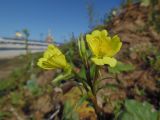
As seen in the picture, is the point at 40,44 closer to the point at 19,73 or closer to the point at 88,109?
the point at 19,73

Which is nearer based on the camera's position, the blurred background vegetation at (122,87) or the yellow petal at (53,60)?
the yellow petal at (53,60)

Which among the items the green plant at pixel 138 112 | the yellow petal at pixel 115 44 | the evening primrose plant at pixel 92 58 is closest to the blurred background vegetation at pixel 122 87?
the green plant at pixel 138 112

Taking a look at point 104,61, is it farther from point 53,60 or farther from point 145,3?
point 145,3

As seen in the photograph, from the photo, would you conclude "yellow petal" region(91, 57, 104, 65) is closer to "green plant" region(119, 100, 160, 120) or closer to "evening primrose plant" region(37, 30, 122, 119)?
"evening primrose plant" region(37, 30, 122, 119)

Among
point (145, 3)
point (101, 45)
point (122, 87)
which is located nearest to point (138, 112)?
point (101, 45)

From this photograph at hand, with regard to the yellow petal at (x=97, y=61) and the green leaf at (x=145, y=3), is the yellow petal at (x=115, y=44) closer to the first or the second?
the yellow petal at (x=97, y=61)

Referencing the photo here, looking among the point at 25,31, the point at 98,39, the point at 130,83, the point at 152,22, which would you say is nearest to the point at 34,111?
the point at 130,83

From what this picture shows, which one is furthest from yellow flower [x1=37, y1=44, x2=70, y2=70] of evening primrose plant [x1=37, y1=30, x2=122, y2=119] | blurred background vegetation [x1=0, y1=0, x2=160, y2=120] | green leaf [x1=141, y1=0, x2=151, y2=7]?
green leaf [x1=141, y1=0, x2=151, y2=7]

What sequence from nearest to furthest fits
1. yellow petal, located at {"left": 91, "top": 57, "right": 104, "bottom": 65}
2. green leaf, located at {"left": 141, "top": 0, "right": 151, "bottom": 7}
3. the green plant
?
yellow petal, located at {"left": 91, "top": 57, "right": 104, "bottom": 65} < the green plant < green leaf, located at {"left": 141, "top": 0, "right": 151, "bottom": 7}
